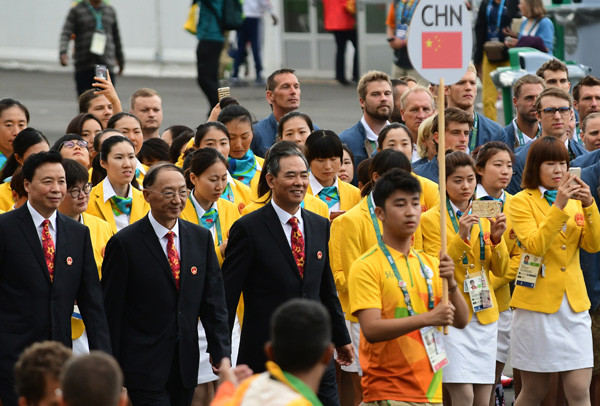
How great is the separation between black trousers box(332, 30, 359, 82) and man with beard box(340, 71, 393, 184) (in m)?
11.8

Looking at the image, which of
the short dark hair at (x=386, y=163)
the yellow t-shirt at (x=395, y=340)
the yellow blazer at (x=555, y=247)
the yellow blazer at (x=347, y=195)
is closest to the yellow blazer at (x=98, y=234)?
the yellow blazer at (x=347, y=195)

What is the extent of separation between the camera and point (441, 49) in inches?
312

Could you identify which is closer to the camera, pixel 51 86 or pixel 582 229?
pixel 582 229

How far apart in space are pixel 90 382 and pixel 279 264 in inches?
133

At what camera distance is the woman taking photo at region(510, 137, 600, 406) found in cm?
855

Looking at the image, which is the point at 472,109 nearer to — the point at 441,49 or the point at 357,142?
the point at 357,142

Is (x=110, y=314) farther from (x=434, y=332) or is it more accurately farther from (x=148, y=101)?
(x=148, y=101)

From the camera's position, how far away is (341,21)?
Answer: 23.1 metres

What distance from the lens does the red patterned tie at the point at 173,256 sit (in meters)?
7.79

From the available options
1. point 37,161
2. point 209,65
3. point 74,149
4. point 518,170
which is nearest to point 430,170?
point 518,170

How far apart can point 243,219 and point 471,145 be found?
361 centimetres

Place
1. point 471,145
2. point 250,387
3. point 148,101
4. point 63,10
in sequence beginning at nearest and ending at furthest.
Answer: point 250,387 < point 471,145 < point 148,101 < point 63,10

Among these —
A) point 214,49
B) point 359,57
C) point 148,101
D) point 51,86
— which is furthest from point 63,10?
point 148,101

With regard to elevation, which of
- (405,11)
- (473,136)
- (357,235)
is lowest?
(357,235)
